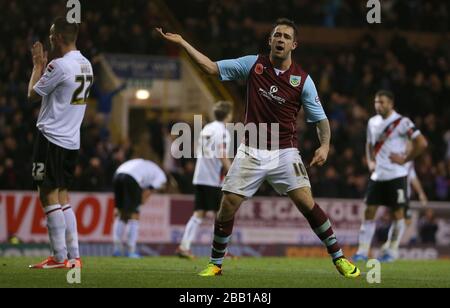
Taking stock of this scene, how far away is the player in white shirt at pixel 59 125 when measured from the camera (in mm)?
10484

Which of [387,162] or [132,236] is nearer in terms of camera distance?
[387,162]

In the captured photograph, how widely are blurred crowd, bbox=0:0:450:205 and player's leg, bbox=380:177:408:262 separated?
5.85 m

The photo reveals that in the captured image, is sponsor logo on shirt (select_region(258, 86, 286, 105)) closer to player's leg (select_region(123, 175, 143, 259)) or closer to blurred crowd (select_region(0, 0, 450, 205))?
player's leg (select_region(123, 175, 143, 259))

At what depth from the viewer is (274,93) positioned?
32.4ft

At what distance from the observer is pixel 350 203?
70.7 feet

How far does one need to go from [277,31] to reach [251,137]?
1149 mm

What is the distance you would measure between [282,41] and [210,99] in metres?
14.7

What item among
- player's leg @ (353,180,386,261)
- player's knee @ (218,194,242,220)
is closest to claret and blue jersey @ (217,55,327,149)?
player's knee @ (218,194,242,220)

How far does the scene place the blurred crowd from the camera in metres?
20.3

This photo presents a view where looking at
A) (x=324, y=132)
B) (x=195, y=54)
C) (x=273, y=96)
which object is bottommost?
(x=324, y=132)

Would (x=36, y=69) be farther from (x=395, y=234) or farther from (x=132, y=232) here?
(x=395, y=234)

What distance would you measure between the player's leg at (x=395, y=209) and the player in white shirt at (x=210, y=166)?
2751mm
